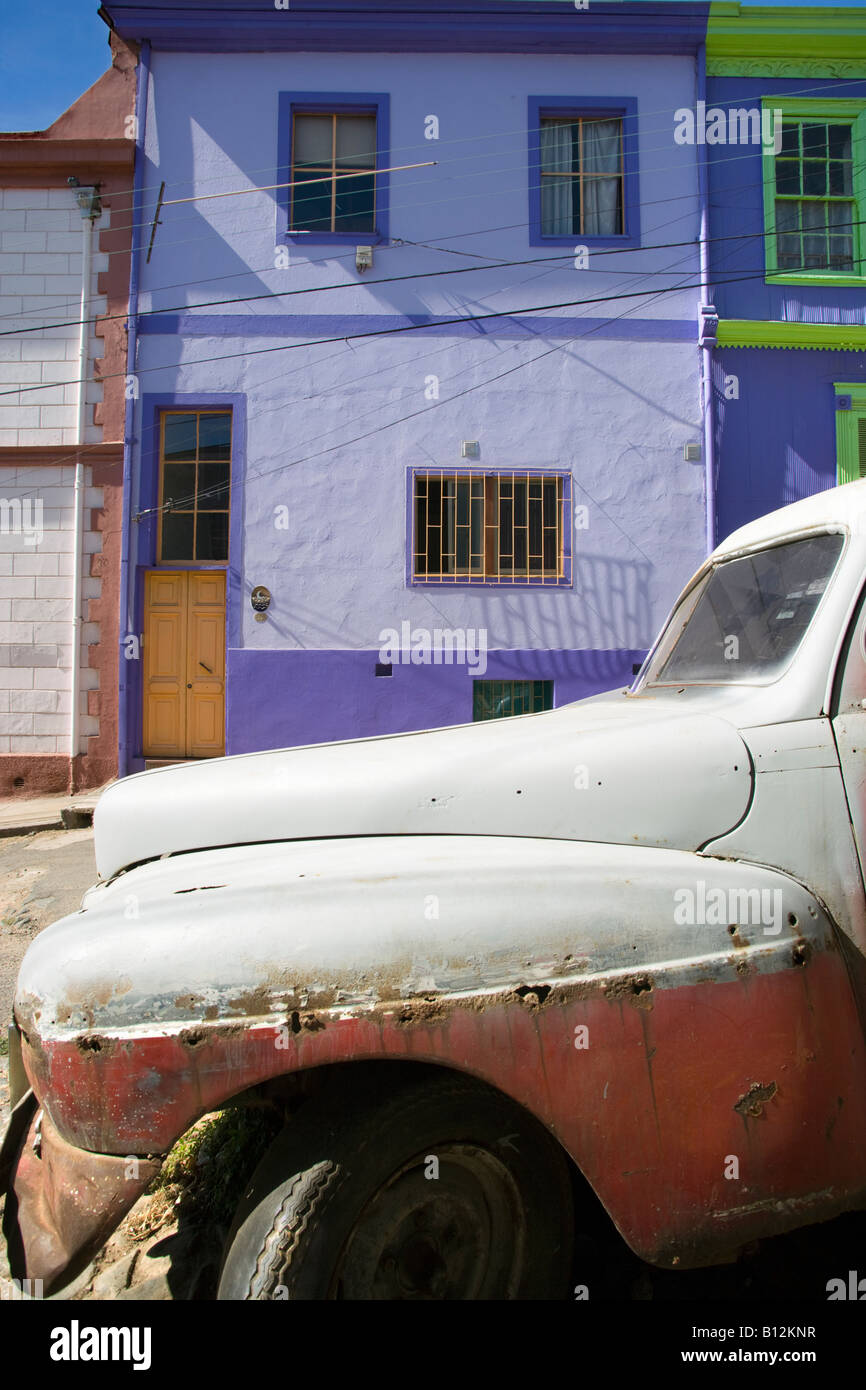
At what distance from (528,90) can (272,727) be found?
8134 mm

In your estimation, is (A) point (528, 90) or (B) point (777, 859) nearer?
(B) point (777, 859)

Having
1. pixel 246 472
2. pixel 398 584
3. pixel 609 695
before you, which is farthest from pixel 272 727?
pixel 609 695

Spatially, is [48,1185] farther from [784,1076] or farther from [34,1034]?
[784,1076]

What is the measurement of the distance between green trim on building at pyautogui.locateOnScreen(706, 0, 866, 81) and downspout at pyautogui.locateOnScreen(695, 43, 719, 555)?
1.12ft

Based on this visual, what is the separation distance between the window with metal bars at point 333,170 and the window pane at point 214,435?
7.83 feet

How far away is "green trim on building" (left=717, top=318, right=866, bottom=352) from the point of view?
32.4 ft

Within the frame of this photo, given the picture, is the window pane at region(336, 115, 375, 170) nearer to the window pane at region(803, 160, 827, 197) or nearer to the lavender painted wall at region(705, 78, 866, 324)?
the lavender painted wall at region(705, 78, 866, 324)

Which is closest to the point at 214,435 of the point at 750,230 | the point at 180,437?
the point at 180,437

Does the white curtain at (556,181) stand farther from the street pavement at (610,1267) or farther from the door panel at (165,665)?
the street pavement at (610,1267)

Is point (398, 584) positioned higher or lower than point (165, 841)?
higher

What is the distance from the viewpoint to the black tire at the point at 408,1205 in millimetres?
1613

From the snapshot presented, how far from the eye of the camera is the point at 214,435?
10.0 m

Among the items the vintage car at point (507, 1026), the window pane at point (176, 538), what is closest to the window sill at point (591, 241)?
the window pane at point (176, 538)

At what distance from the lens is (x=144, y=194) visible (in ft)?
32.3
